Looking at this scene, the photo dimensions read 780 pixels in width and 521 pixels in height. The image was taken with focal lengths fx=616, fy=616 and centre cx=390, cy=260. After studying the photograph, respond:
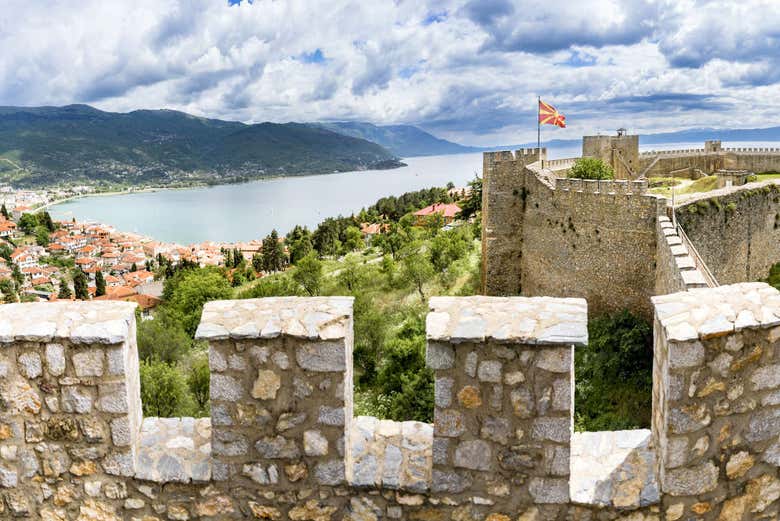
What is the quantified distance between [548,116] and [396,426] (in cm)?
2000

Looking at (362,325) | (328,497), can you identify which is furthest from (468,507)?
(362,325)

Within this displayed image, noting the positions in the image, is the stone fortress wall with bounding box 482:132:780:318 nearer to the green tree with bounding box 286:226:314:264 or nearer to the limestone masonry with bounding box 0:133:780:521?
the limestone masonry with bounding box 0:133:780:521

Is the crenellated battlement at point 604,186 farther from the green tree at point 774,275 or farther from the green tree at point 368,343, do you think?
the green tree at point 368,343

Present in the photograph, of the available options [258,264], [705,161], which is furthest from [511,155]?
[258,264]

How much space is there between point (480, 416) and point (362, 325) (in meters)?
18.3

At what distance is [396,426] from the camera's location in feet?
11.8

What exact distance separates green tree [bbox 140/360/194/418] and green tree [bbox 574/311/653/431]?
36.9ft

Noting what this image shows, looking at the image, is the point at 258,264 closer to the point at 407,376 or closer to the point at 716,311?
the point at 407,376

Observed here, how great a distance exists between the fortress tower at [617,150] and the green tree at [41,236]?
106 m

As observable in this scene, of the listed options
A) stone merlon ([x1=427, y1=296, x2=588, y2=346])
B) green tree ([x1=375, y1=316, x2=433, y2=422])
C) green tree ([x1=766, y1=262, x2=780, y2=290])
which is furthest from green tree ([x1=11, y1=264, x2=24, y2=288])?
stone merlon ([x1=427, y1=296, x2=588, y2=346])

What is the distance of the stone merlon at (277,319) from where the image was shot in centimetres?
304

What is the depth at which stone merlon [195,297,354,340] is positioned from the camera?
304 cm

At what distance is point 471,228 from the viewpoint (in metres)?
35.1

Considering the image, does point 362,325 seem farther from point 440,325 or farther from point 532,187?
point 440,325
